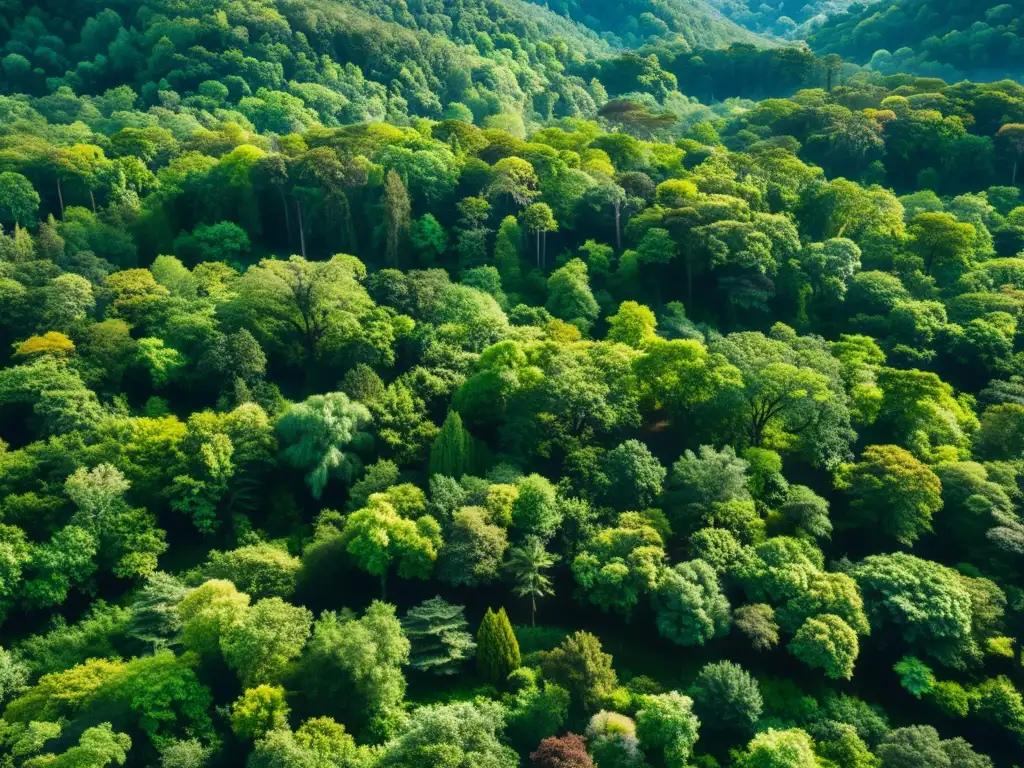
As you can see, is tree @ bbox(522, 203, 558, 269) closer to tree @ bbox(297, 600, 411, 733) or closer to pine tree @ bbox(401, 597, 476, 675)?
pine tree @ bbox(401, 597, 476, 675)

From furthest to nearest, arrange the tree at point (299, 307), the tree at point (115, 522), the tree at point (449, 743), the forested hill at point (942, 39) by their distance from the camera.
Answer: the forested hill at point (942, 39)
the tree at point (299, 307)
the tree at point (115, 522)
the tree at point (449, 743)

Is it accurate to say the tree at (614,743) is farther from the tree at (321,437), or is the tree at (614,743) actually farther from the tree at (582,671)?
the tree at (321,437)

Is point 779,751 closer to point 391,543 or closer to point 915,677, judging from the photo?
point 915,677

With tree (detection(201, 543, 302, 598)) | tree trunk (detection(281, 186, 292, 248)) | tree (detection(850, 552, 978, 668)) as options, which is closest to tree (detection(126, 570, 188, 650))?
tree (detection(201, 543, 302, 598))

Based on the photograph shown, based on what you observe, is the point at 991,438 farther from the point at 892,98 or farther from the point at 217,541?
the point at 892,98

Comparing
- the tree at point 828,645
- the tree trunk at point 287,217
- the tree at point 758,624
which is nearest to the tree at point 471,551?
the tree at point 758,624

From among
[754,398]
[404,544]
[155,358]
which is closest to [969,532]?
[754,398]

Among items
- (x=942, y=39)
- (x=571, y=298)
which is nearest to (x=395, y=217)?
(x=571, y=298)
